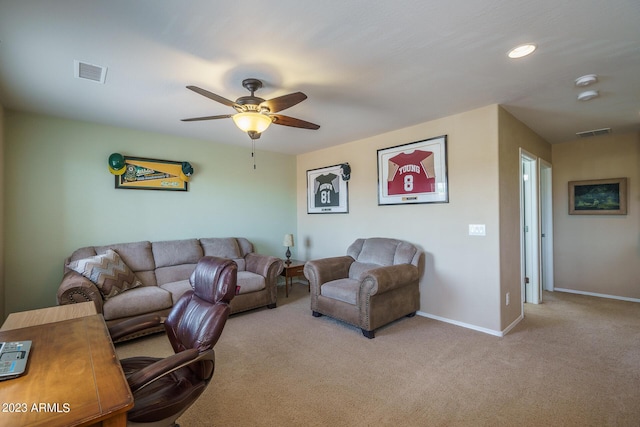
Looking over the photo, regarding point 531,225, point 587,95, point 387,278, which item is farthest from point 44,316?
point 531,225

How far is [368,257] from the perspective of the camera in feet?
13.1

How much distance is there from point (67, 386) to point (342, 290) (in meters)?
2.66

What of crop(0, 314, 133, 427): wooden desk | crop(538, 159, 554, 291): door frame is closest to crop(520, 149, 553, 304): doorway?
crop(538, 159, 554, 291): door frame

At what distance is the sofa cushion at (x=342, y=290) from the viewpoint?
3.30 metres

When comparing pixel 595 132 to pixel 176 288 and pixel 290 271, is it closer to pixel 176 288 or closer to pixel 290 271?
pixel 290 271

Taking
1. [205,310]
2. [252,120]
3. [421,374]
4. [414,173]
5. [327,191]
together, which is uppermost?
[252,120]

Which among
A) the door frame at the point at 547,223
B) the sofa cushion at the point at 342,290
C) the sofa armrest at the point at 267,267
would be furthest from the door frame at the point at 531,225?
the sofa armrest at the point at 267,267

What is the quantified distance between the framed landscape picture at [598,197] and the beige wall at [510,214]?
182 cm

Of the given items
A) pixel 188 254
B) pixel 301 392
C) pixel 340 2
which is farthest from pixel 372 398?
pixel 188 254

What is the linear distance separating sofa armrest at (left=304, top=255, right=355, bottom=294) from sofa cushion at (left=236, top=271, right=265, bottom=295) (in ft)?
2.16

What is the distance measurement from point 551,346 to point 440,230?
153 centimetres

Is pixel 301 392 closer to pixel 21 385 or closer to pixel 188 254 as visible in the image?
pixel 21 385

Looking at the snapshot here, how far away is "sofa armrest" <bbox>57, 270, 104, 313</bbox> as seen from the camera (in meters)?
2.78

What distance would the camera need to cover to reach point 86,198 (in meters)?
3.63
